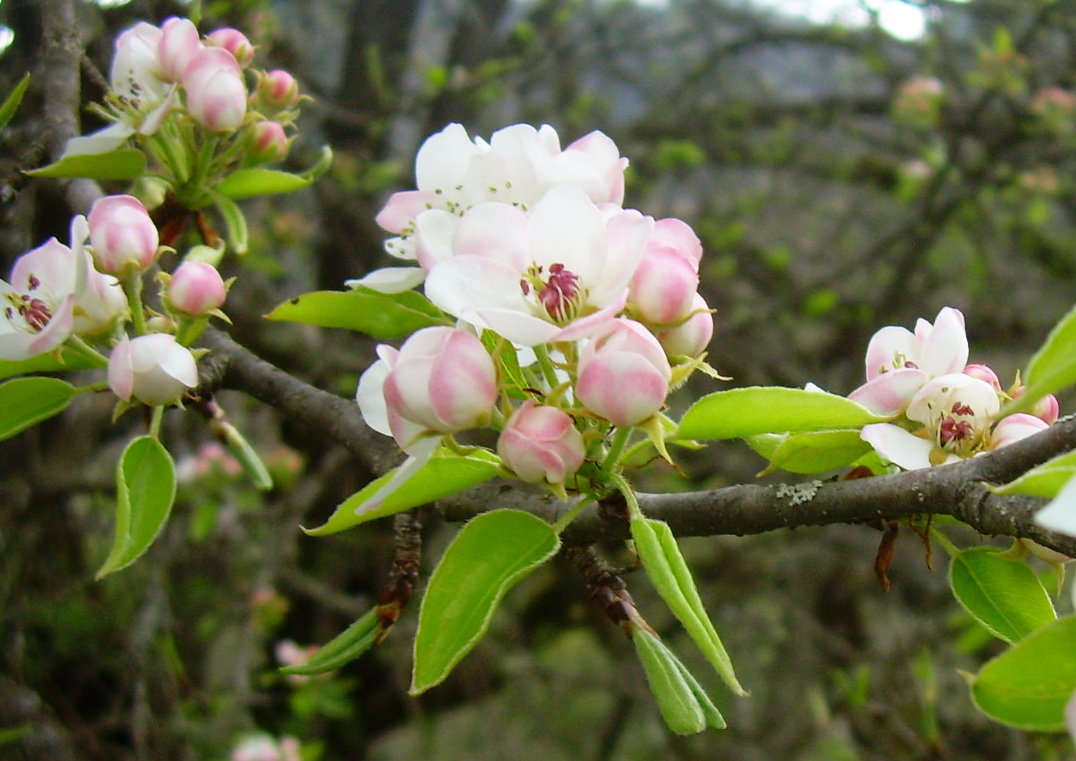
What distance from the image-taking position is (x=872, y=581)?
3.82 meters

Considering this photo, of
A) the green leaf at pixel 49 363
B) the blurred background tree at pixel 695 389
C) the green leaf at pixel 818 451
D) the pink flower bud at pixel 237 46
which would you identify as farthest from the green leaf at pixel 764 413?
the blurred background tree at pixel 695 389

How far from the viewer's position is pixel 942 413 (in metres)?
0.79

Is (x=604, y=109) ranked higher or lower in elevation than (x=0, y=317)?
lower

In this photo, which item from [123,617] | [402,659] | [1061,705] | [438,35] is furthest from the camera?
[438,35]

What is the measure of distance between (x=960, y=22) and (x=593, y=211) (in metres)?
4.72

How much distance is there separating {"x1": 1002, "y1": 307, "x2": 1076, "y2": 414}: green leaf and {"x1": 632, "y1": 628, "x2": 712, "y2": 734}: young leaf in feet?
1.06

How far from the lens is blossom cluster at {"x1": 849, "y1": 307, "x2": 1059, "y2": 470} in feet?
2.49

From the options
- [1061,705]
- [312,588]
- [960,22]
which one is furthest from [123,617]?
[960,22]

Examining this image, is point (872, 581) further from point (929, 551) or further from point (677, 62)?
point (929, 551)

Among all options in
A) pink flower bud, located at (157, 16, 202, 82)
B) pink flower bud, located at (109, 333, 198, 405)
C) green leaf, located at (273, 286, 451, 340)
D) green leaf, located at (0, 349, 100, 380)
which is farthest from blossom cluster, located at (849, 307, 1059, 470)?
pink flower bud, located at (157, 16, 202, 82)

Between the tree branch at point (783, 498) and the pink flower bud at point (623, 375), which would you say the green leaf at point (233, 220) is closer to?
the tree branch at point (783, 498)

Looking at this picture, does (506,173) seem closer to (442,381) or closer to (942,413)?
(442,381)

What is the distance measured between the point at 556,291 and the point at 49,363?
1.73ft

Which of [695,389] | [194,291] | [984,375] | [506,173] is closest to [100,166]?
[194,291]
